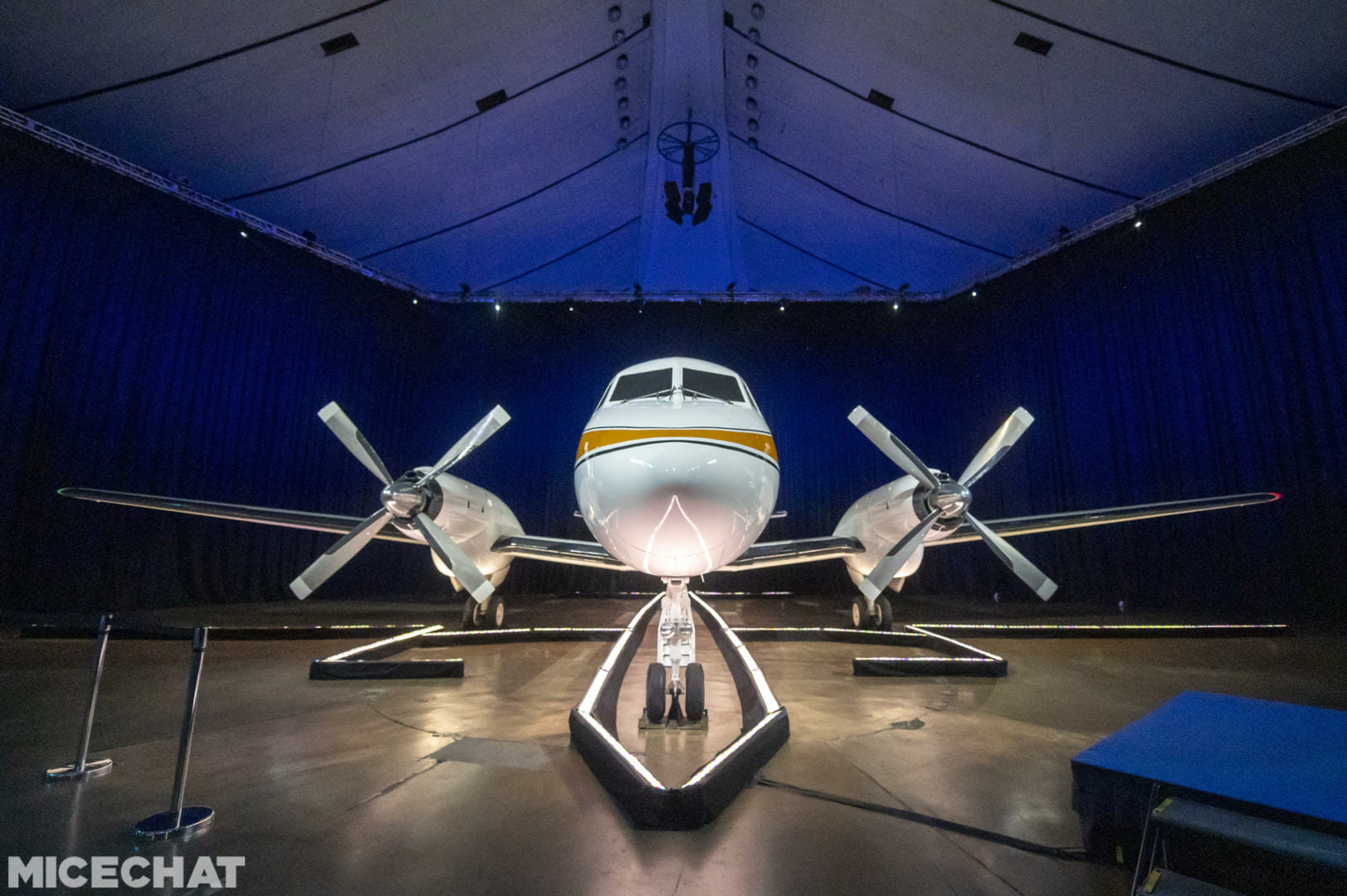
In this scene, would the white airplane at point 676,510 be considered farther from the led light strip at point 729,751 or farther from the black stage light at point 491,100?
the black stage light at point 491,100

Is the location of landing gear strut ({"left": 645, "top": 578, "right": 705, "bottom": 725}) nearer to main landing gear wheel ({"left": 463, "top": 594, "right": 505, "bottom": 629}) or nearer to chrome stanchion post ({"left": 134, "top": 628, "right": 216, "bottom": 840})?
chrome stanchion post ({"left": 134, "top": 628, "right": 216, "bottom": 840})

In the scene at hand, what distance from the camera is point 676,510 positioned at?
3.37 metres

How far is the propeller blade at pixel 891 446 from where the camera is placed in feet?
18.6

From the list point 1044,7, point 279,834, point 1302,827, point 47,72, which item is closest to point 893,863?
point 1302,827

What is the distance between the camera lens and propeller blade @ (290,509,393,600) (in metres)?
5.44

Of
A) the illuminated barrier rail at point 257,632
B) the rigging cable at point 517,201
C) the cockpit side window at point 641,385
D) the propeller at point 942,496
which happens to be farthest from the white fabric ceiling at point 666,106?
the illuminated barrier rail at point 257,632

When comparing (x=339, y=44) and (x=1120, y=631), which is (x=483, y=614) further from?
(x=339, y=44)

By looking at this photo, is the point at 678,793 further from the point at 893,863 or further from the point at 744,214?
the point at 744,214

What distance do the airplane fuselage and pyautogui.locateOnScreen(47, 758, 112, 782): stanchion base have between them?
317 centimetres

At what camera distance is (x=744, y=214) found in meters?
15.6

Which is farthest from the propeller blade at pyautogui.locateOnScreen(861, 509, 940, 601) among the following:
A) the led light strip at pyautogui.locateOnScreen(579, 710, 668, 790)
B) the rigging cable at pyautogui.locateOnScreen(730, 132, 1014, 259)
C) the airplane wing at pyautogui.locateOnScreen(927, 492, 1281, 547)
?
the rigging cable at pyautogui.locateOnScreen(730, 132, 1014, 259)

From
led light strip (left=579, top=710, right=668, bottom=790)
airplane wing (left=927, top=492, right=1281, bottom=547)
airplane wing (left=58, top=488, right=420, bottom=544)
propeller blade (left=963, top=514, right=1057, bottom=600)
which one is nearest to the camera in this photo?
led light strip (left=579, top=710, right=668, bottom=790)

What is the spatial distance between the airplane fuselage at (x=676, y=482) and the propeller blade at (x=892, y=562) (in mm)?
1509

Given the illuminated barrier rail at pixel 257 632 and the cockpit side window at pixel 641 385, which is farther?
the illuminated barrier rail at pixel 257 632
